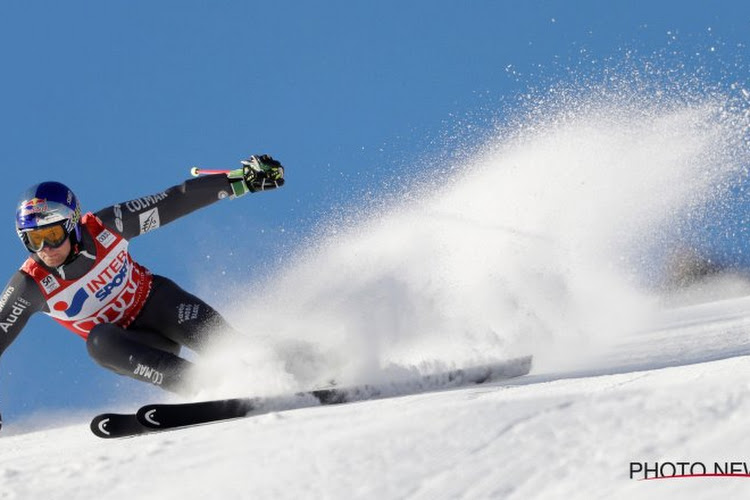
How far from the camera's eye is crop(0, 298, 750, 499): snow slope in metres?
2.76

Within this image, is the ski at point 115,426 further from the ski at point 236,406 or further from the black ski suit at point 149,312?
the black ski suit at point 149,312

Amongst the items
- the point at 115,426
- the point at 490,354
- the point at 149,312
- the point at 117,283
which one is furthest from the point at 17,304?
the point at 490,354

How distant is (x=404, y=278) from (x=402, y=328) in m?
0.70

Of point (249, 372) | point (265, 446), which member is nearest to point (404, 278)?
point (249, 372)

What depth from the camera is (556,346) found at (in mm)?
6078

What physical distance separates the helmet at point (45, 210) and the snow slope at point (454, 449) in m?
1.48

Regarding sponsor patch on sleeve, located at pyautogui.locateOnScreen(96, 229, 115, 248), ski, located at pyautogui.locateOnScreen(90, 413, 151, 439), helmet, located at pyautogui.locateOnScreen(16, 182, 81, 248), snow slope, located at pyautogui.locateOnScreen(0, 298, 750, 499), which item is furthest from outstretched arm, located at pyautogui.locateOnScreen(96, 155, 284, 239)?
snow slope, located at pyautogui.locateOnScreen(0, 298, 750, 499)

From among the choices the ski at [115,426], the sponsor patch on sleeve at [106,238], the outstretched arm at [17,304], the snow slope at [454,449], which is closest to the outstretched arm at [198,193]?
the sponsor patch on sleeve at [106,238]

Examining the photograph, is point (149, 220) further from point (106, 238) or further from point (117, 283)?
point (117, 283)

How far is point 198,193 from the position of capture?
5668 mm

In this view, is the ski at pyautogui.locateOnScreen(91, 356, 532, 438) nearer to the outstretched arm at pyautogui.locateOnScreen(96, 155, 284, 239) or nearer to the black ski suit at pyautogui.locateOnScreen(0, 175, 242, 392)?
the black ski suit at pyautogui.locateOnScreen(0, 175, 242, 392)

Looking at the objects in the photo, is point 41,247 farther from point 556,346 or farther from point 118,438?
point 556,346

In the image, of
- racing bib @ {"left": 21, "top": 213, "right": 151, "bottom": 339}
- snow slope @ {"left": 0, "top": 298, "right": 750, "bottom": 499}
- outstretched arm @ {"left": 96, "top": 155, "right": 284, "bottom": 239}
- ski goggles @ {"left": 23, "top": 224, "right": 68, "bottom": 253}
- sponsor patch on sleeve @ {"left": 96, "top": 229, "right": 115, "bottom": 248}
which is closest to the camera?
snow slope @ {"left": 0, "top": 298, "right": 750, "bottom": 499}

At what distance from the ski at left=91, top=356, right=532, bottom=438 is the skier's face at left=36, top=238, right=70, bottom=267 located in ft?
4.02
